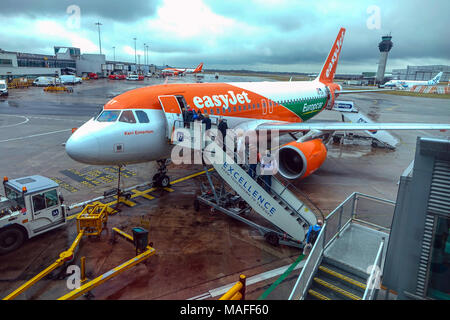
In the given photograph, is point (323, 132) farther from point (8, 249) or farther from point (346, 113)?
point (8, 249)

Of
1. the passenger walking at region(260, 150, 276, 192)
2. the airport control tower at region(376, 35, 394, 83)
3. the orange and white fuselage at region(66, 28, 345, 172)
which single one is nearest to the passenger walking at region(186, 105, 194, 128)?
the orange and white fuselage at region(66, 28, 345, 172)

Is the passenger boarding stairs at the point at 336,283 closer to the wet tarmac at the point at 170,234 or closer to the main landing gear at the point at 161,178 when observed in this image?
the wet tarmac at the point at 170,234

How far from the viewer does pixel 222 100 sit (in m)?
15.5

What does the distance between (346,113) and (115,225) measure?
2271 cm

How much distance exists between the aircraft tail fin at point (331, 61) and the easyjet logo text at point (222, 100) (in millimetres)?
12668

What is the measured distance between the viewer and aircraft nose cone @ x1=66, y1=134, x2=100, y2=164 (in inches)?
434

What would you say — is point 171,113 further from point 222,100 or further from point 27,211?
point 27,211

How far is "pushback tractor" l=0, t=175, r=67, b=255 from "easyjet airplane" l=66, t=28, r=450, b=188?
1679mm

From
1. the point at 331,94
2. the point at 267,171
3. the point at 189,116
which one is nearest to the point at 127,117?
the point at 189,116

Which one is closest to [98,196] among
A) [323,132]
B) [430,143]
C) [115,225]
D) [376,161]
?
[115,225]

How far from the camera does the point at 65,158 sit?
2041cm

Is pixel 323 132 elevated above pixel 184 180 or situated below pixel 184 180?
above
